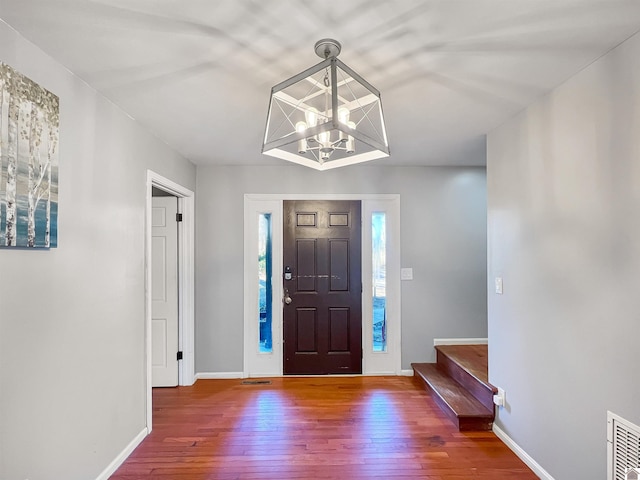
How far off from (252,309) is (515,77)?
10.5 feet

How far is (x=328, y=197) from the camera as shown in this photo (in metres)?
3.98

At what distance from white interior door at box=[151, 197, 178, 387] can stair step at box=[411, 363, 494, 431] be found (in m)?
2.63

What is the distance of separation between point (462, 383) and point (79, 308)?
10.3 feet

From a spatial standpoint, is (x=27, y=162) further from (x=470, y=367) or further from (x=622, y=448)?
(x=470, y=367)

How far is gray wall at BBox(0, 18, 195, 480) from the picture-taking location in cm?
153

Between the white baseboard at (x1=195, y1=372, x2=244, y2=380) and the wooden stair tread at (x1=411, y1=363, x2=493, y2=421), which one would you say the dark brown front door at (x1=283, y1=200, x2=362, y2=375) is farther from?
the wooden stair tread at (x1=411, y1=363, x2=493, y2=421)

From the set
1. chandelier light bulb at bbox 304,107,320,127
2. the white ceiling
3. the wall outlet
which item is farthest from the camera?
the wall outlet

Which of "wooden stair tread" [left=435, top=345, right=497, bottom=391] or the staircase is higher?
"wooden stair tread" [left=435, top=345, right=497, bottom=391]

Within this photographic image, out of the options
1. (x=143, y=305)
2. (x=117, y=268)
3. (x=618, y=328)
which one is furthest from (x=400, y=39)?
(x=143, y=305)

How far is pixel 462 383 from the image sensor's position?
10.8 feet

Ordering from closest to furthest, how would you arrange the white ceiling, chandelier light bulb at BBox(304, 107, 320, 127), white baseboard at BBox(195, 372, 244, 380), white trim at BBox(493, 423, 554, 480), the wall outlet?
the white ceiling
chandelier light bulb at BBox(304, 107, 320, 127)
white trim at BBox(493, 423, 554, 480)
the wall outlet
white baseboard at BBox(195, 372, 244, 380)

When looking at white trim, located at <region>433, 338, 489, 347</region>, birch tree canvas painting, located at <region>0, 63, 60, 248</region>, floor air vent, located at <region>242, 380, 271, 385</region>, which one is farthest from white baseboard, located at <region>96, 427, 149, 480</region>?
white trim, located at <region>433, 338, 489, 347</region>

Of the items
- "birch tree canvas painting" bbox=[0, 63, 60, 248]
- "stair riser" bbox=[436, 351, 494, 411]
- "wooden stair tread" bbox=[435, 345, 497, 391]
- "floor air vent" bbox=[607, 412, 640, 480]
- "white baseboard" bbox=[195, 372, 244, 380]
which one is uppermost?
"birch tree canvas painting" bbox=[0, 63, 60, 248]

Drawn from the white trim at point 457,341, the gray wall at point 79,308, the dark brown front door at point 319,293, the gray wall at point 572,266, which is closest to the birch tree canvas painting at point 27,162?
the gray wall at point 79,308
